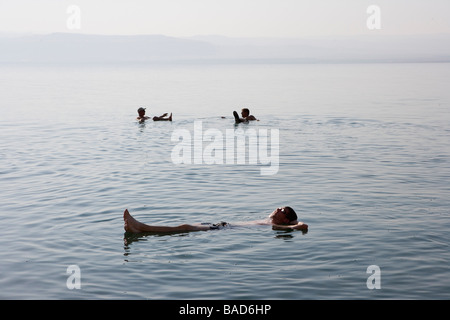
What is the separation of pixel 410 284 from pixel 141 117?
1026 inches

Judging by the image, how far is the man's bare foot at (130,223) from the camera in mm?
13937

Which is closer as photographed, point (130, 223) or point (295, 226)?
point (130, 223)

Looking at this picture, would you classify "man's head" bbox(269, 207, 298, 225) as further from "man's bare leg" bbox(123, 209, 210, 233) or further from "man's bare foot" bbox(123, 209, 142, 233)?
"man's bare foot" bbox(123, 209, 142, 233)

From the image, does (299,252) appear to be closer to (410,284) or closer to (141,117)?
(410,284)

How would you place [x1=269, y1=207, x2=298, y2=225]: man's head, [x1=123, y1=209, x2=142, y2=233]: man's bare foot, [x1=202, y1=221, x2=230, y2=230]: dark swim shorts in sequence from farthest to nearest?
[x1=269, y1=207, x2=298, y2=225]: man's head
[x1=202, y1=221, x2=230, y2=230]: dark swim shorts
[x1=123, y1=209, x2=142, y2=233]: man's bare foot

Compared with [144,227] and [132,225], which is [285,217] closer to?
[144,227]

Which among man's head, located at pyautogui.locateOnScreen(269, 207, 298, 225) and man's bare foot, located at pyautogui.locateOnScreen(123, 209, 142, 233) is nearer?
→ man's bare foot, located at pyautogui.locateOnScreen(123, 209, 142, 233)

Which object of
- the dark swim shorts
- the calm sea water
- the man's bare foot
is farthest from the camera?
the dark swim shorts

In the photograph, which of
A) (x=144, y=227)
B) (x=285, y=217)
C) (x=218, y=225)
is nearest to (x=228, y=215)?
(x=218, y=225)

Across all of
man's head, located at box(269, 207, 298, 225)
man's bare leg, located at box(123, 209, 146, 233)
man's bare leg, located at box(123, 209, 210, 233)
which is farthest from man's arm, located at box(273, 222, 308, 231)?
man's bare leg, located at box(123, 209, 146, 233)

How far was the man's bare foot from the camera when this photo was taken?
45.7 feet

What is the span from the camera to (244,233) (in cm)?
1456

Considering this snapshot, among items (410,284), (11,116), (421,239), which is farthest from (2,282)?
(11,116)

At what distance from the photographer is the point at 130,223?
14016 millimetres
